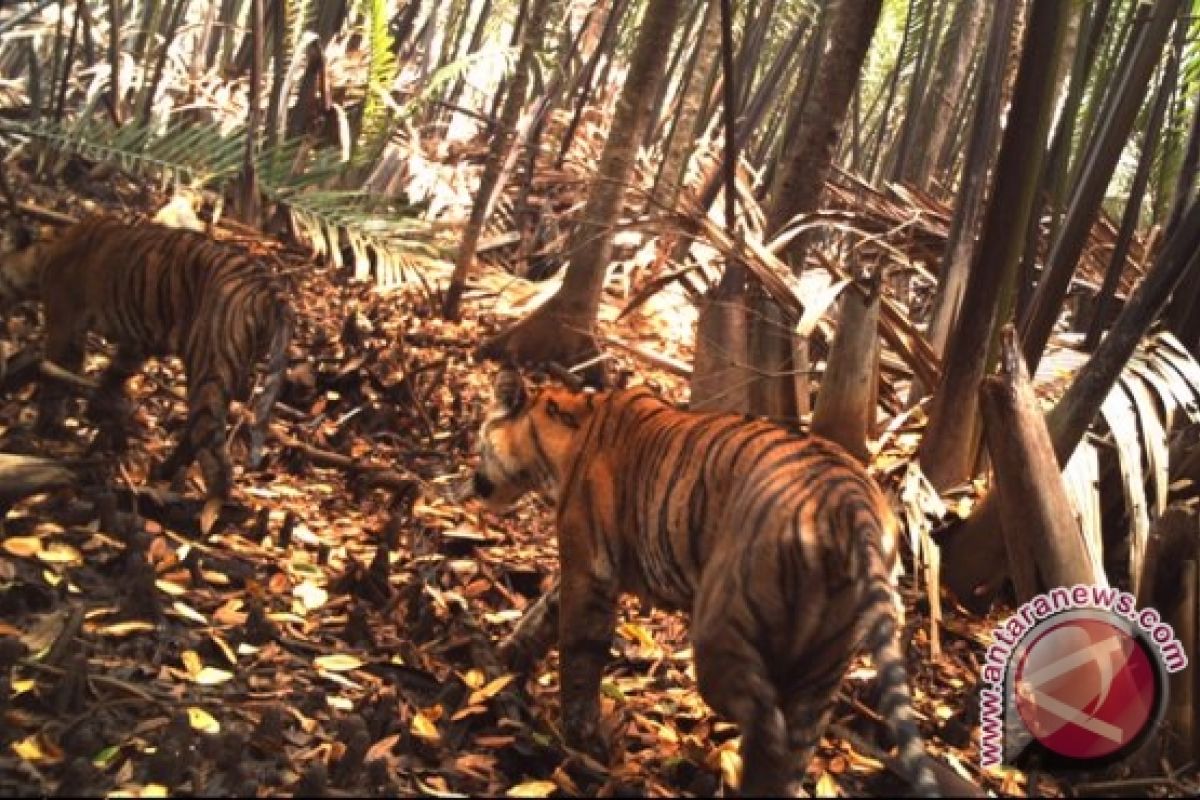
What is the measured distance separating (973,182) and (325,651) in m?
3.28

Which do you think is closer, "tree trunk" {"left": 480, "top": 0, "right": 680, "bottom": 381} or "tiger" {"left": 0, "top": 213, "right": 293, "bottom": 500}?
"tiger" {"left": 0, "top": 213, "right": 293, "bottom": 500}

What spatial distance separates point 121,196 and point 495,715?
5.74 m

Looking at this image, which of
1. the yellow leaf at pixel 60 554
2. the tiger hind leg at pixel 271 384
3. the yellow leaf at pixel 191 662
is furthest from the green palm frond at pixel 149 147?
the yellow leaf at pixel 191 662

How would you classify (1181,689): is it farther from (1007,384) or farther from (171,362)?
(171,362)

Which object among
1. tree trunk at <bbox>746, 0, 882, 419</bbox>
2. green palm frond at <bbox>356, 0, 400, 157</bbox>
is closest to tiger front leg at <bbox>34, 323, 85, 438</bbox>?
tree trunk at <bbox>746, 0, 882, 419</bbox>

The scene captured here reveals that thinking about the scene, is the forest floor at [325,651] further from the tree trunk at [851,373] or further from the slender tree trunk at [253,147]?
the slender tree trunk at [253,147]

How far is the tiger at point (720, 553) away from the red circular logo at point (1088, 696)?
0.40 meters

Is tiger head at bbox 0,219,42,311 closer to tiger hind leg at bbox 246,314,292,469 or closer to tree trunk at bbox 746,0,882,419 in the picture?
tiger hind leg at bbox 246,314,292,469

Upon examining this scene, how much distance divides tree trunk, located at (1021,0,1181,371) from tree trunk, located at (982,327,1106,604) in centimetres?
62

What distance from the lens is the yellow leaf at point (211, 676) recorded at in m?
3.20

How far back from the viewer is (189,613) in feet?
11.7

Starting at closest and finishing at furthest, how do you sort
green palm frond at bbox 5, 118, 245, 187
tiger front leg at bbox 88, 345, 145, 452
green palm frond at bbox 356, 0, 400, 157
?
1. tiger front leg at bbox 88, 345, 145, 452
2. green palm frond at bbox 5, 118, 245, 187
3. green palm frond at bbox 356, 0, 400, 157

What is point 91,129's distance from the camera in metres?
5.68

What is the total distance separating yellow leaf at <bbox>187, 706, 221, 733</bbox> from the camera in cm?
285
